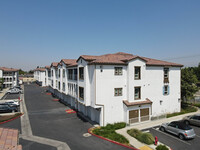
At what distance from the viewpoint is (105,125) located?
60.7ft

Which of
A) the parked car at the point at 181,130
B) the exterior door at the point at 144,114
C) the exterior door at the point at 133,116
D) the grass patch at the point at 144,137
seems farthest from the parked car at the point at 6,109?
the parked car at the point at 181,130

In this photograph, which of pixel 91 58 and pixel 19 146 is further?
pixel 91 58

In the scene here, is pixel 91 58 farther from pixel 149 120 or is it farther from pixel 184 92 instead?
pixel 184 92

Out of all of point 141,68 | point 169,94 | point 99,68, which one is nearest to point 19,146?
point 99,68

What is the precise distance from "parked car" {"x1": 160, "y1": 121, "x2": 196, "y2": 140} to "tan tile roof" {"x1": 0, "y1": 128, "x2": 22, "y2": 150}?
55.7ft

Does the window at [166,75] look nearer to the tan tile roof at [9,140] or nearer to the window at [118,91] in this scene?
the window at [118,91]

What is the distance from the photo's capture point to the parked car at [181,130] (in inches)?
573

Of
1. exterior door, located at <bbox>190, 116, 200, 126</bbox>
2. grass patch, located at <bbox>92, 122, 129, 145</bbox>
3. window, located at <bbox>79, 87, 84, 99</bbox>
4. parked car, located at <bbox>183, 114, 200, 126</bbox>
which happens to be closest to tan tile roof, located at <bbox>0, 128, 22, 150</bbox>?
grass patch, located at <bbox>92, 122, 129, 145</bbox>

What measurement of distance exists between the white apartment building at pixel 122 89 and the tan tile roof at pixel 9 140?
944cm

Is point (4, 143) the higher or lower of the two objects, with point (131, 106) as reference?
lower

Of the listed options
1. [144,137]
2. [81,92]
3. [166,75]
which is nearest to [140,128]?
[144,137]

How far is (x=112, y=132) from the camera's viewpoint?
53.9ft

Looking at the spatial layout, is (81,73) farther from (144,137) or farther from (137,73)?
(144,137)

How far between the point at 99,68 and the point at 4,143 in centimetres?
1359
